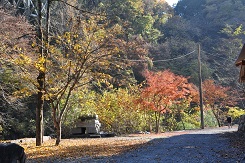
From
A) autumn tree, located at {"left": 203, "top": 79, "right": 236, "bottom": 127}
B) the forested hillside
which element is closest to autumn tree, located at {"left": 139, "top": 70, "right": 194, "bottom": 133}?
the forested hillside

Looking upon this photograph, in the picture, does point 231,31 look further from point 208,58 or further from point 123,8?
point 123,8

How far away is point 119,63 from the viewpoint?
14922 millimetres

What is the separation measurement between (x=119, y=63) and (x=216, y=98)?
11.0 metres

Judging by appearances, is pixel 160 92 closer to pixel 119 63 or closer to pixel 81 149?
pixel 119 63

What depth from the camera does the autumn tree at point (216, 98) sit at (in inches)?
880

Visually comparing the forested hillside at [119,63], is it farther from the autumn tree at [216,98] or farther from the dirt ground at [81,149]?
the dirt ground at [81,149]

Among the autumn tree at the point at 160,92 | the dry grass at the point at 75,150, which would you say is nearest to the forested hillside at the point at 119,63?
the autumn tree at the point at 160,92

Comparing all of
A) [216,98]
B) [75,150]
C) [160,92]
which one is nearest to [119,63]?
[160,92]

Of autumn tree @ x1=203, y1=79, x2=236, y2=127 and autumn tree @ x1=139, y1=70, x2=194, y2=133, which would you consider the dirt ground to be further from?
autumn tree @ x1=203, y1=79, x2=236, y2=127

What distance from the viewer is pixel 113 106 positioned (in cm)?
1758

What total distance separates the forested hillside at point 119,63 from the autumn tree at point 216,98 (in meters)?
0.09

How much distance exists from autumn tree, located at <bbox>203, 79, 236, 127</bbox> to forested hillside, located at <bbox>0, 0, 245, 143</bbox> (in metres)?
0.09

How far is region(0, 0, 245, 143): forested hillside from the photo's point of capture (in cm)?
1051

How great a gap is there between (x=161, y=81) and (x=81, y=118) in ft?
16.6
